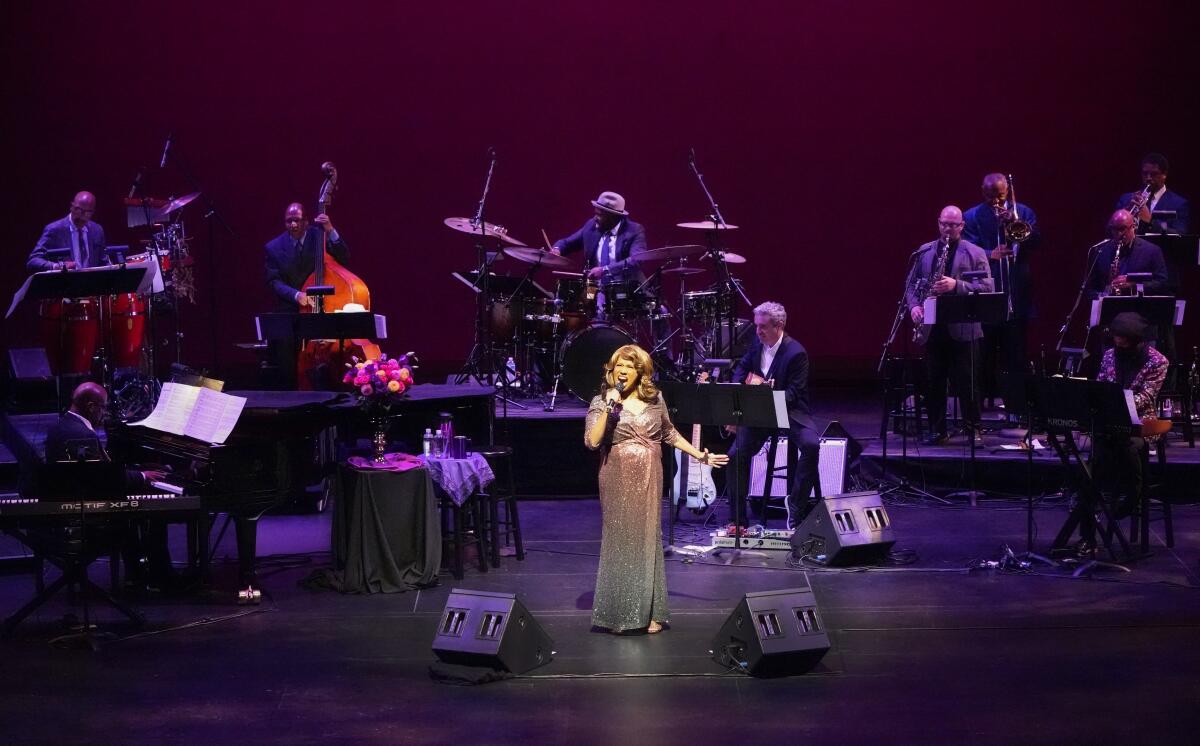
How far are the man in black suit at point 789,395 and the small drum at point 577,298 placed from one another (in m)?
2.02

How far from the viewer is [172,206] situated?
11891mm

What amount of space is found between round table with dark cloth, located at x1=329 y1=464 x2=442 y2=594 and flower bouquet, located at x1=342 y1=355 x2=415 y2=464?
210mm

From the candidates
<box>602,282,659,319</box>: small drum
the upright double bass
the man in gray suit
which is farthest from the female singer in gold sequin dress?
the man in gray suit

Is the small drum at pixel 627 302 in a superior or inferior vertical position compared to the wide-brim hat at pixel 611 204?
inferior

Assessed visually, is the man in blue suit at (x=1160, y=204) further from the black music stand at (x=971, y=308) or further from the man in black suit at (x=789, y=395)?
the man in black suit at (x=789, y=395)

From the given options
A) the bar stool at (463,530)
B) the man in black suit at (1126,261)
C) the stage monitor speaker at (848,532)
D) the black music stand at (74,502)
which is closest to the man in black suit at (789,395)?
the stage monitor speaker at (848,532)

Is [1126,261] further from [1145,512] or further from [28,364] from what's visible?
[28,364]

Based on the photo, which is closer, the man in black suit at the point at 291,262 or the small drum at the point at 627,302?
the small drum at the point at 627,302

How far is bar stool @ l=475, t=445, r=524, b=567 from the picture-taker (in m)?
8.48

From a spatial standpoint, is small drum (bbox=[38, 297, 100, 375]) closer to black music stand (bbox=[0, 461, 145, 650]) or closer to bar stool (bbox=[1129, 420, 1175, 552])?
black music stand (bbox=[0, 461, 145, 650])

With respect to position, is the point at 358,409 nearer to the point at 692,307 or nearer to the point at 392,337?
the point at 692,307

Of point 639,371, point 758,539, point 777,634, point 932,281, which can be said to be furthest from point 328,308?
point 777,634

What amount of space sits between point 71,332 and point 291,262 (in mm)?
1931

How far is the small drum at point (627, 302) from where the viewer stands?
1092cm
